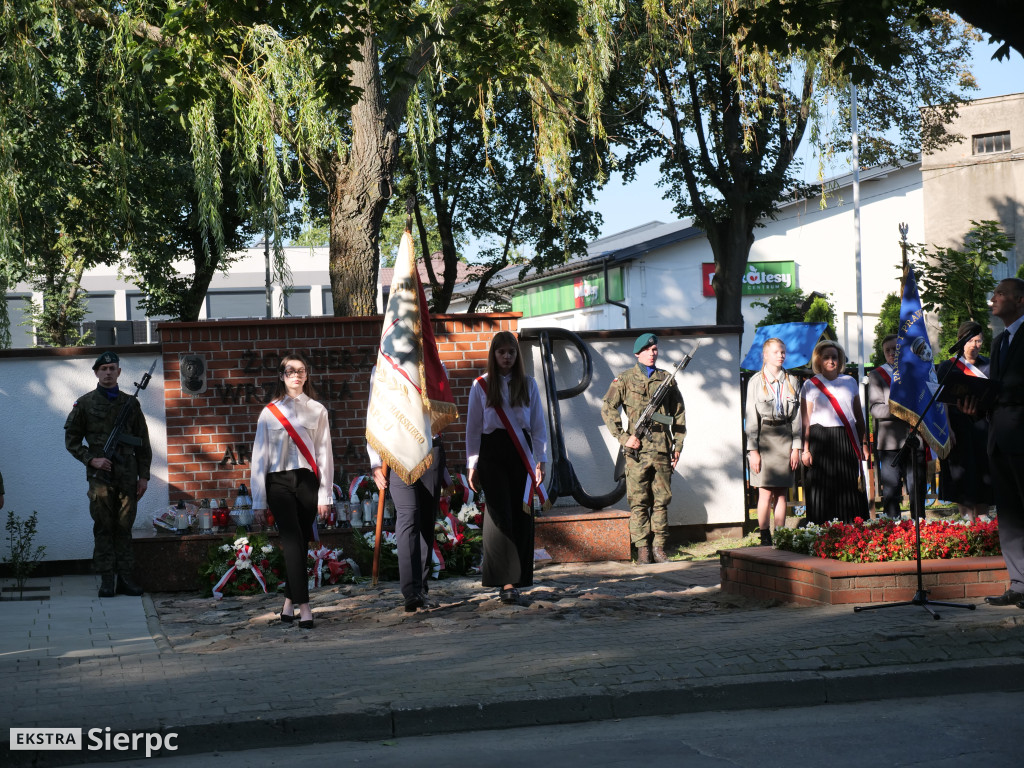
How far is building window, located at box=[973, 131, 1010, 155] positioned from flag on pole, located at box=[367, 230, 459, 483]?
32724 mm

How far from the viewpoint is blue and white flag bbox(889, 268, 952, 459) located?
340 inches

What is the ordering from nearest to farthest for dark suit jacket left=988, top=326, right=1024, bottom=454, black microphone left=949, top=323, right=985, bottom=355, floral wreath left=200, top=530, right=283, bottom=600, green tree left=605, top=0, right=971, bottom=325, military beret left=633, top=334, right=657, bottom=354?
dark suit jacket left=988, top=326, right=1024, bottom=454
black microphone left=949, top=323, right=985, bottom=355
floral wreath left=200, top=530, right=283, bottom=600
military beret left=633, top=334, right=657, bottom=354
green tree left=605, top=0, right=971, bottom=325

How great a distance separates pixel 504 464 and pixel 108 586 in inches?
147

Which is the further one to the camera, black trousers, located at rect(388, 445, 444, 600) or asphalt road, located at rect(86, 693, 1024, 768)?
black trousers, located at rect(388, 445, 444, 600)

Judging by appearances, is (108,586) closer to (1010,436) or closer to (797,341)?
(1010,436)

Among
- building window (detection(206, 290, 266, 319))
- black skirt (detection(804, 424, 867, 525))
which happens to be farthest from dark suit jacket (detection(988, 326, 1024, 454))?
building window (detection(206, 290, 266, 319))

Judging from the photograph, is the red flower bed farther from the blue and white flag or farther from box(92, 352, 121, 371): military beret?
box(92, 352, 121, 371): military beret

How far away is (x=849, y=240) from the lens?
40.8m

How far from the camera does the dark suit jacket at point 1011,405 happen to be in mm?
7066

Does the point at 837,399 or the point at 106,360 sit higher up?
the point at 106,360

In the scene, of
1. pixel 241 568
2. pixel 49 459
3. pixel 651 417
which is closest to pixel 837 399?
pixel 651 417

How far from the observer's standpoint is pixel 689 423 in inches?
495

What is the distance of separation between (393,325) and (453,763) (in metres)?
4.80

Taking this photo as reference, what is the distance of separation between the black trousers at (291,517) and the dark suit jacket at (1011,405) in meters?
4.61
